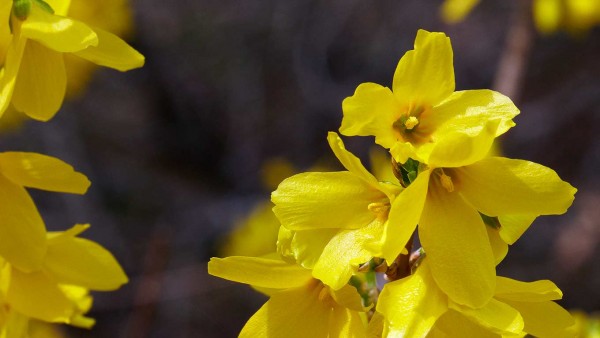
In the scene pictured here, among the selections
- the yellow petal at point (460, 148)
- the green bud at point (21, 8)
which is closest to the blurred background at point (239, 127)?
the green bud at point (21, 8)

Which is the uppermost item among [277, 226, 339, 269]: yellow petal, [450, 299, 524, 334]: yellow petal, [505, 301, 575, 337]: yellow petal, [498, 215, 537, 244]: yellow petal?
[277, 226, 339, 269]: yellow petal

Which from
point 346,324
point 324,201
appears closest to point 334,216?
point 324,201

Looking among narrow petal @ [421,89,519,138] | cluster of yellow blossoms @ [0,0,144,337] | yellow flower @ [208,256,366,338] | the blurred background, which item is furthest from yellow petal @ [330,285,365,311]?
the blurred background

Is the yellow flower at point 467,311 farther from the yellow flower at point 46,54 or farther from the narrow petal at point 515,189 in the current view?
the yellow flower at point 46,54

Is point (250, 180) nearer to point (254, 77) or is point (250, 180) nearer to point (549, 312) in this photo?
point (254, 77)

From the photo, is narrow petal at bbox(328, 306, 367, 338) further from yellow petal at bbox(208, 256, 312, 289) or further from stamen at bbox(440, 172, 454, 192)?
stamen at bbox(440, 172, 454, 192)

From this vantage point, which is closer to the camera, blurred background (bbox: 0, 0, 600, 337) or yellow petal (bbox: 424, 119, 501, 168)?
yellow petal (bbox: 424, 119, 501, 168)
